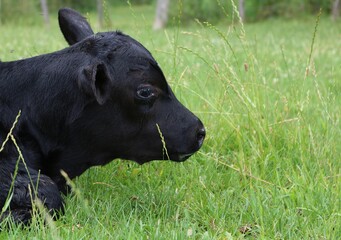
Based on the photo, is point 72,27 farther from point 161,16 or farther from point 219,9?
point 219,9

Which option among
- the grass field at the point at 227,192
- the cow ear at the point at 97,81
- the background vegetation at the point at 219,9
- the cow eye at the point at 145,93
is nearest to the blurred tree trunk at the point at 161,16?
the background vegetation at the point at 219,9

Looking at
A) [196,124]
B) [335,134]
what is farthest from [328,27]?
Answer: [196,124]

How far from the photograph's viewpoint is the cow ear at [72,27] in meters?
4.50


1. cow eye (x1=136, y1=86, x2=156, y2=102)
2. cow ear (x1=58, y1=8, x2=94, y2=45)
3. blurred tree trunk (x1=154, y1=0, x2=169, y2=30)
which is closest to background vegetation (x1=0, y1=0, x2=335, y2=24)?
blurred tree trunk (x1=154, y1=0, x2=169, y2=30)

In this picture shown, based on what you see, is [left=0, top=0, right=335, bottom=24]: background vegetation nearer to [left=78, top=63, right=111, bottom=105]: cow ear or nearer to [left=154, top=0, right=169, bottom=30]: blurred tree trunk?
[left=154, top=0, right=169, bottom=30]: blurred tree trunk

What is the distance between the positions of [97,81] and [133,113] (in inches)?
14.6

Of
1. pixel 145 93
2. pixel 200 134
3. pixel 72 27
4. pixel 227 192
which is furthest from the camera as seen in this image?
pixel 72 27

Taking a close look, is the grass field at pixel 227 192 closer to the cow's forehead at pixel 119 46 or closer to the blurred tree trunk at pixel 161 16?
the cow's forehead at pixel 119 46

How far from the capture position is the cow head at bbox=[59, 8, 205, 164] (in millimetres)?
3783

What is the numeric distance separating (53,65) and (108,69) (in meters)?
0.42

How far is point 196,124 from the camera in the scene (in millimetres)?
3955

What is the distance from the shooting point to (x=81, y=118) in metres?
3.80

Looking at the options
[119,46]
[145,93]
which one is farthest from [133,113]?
[119,46]

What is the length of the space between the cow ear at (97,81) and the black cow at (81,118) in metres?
0.08
